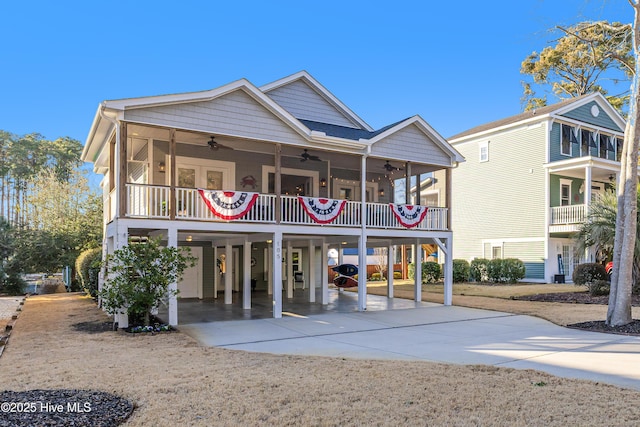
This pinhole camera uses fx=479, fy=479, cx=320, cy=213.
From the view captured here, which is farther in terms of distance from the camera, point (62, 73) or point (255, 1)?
point (62, 73)

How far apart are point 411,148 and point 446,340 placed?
7.94 m

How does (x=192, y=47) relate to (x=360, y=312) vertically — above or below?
above

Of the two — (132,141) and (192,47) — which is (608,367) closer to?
(132,141)

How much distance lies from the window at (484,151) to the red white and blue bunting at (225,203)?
20014 millimetres

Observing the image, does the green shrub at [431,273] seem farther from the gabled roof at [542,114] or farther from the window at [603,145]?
the window at [603,145]

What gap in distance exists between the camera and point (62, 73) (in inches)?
1693

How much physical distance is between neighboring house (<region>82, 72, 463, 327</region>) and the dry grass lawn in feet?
12.7

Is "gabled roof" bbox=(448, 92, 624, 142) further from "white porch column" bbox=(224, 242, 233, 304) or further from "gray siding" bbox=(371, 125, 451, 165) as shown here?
"white porch column" bbox=(224, 242, 233, 304)

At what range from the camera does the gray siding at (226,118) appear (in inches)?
458

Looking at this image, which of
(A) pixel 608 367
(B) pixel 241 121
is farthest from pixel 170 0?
(A) pixel 608 367

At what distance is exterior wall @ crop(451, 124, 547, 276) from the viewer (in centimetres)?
2544

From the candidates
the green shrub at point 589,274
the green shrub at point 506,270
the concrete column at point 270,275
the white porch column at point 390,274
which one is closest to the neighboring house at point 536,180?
the green shrub at point 506,270

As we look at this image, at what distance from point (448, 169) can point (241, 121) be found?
7847 mm

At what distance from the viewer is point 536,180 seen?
25.5 metres
